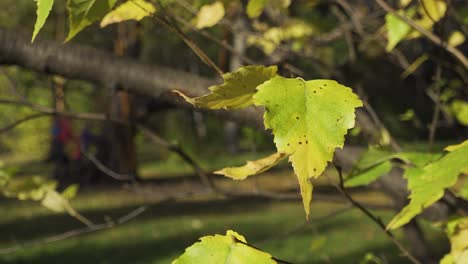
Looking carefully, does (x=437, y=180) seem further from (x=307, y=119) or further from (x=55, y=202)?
A: (x=55, y=202)

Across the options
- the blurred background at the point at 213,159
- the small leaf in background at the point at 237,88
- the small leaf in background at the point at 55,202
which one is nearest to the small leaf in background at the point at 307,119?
the small leaf in background at the point at 237,88

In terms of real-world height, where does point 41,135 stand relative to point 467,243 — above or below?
below

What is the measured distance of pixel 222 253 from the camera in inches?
34.1

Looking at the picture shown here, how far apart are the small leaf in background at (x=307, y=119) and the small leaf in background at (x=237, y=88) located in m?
0.06

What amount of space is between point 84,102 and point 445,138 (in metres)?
16.4

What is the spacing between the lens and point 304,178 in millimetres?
792

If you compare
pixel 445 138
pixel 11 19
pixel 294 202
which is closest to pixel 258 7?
pixel 294 202

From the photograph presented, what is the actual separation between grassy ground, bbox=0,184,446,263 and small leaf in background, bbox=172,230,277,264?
6.99 metres

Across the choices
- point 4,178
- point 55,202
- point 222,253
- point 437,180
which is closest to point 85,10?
point 222,253

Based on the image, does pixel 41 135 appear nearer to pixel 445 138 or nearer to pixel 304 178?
pixel 445 138

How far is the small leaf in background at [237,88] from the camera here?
88 cm

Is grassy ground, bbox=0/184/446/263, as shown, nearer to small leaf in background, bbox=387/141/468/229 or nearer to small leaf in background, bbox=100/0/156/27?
small leaf in background, bbox=100/0/156/27

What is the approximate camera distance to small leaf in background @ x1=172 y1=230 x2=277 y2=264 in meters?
0.85

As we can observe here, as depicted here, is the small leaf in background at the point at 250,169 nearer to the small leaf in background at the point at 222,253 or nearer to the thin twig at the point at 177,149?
the small leaf in background at the point at 222,253
